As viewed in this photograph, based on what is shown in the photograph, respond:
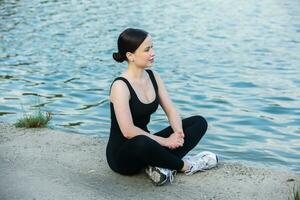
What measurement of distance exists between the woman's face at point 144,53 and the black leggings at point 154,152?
2.46 feet

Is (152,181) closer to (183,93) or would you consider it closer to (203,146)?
(203,146)

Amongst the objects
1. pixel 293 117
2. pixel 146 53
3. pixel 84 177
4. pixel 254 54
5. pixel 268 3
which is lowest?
pixel 268 3

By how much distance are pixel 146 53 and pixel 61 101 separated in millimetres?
5217

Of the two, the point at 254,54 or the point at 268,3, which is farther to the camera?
the point at 268,3

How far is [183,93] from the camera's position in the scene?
38.4 feet

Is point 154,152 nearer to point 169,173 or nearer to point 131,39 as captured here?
point 169,173

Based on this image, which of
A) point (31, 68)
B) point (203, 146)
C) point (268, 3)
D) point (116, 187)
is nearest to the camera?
point (116, 187)

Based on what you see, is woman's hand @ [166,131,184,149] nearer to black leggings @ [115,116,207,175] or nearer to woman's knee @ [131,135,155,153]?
black leggings @ [115,116,207,175]

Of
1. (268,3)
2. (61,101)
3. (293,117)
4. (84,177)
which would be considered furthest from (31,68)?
(268,3)

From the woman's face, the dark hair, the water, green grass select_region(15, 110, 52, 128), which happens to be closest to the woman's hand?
the woman's face

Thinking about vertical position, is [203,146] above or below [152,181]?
below

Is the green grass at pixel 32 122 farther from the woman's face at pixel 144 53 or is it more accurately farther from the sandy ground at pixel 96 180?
the woman's face at pixel 144 53

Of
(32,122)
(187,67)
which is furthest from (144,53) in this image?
(187,67)

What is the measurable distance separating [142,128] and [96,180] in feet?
2.10
